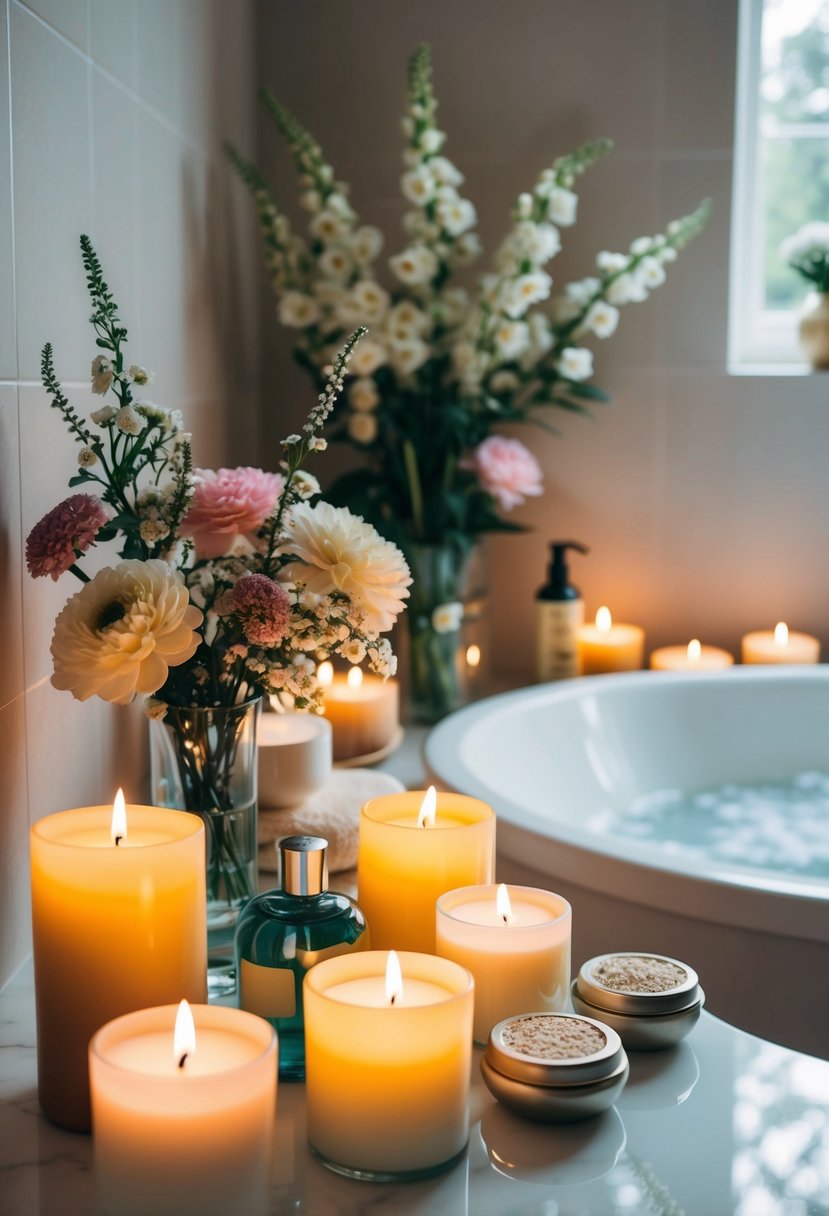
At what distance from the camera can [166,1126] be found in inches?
24.1

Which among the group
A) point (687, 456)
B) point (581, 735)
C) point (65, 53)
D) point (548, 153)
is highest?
point (548, 153)

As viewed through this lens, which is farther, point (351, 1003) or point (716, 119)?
point (716, 119)

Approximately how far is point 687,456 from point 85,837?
1.53 metres

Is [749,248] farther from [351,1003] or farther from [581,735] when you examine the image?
[351,1003]

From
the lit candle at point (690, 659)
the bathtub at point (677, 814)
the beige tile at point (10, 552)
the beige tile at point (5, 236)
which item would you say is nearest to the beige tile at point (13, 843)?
the beige tile at point (10, 552)

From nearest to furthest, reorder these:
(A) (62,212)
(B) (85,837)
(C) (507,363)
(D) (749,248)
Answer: (B) (85,837)
(A) (62,212)
(C) (507,363)
(D) (749,248)

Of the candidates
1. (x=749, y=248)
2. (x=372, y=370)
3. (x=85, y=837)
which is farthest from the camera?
(x=749, y=248)

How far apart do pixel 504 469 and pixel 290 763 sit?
2.55 ft

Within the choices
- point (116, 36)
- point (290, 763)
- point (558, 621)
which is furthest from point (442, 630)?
point (116, 36)

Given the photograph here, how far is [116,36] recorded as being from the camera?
128 centimetres

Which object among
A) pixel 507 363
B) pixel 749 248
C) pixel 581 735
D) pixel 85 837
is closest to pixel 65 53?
pixel 85 837

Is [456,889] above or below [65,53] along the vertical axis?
below

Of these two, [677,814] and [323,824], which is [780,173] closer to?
[677,814]

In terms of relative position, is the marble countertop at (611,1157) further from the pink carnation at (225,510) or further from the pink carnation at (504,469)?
the pink carnation at (504,469)
